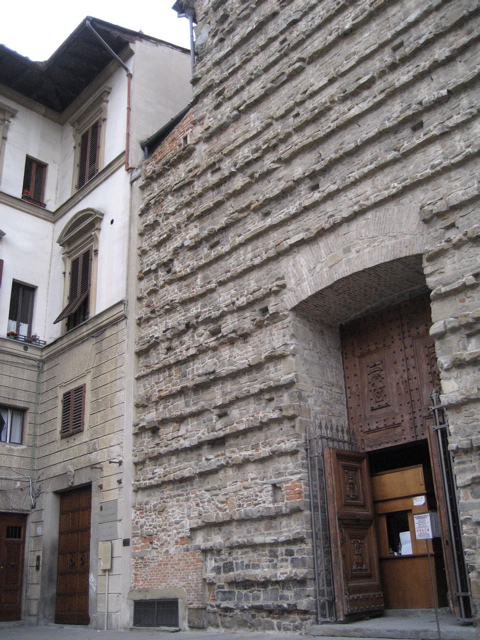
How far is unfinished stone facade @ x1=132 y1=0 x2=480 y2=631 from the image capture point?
7543 mm

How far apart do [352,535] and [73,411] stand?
6.79m

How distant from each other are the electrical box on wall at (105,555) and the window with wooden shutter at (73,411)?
243cm

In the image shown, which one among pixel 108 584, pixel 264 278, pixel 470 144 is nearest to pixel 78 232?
pixel 264 278

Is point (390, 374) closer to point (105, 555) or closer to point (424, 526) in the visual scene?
point (424, 526)

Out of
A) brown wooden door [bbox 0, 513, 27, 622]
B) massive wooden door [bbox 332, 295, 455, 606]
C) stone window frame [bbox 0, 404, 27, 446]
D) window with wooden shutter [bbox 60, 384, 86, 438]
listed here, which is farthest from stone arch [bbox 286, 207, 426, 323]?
brown wooden door [bbox 0, 513, 27, 622]

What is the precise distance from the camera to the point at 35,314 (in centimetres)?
1503

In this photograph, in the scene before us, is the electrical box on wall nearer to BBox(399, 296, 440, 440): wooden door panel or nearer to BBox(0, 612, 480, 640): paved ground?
BBox(0, 612, 480, 640): paved ground

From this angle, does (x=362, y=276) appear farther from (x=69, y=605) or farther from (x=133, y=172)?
(x=69, y=605)

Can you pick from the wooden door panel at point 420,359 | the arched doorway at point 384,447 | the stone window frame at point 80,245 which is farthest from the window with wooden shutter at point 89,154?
the wooden door panel at point 420,359

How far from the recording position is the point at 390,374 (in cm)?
895

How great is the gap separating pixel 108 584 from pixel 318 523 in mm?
4465

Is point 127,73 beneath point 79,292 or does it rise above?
above

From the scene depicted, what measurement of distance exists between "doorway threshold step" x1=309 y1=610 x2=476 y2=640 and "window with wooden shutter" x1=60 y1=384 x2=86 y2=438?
6685 millimetres

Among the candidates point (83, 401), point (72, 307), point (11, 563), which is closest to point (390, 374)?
point (83, 401)
